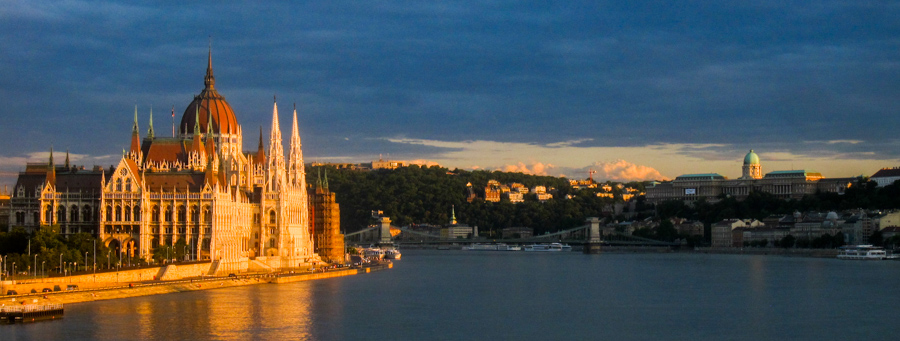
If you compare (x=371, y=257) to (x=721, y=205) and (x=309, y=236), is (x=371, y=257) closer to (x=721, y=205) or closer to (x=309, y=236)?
(x=309, y=236)

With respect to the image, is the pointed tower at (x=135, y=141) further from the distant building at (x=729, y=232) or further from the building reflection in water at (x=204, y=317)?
the distant building at (x=729, y=232)

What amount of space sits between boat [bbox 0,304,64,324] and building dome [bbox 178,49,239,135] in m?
47.9

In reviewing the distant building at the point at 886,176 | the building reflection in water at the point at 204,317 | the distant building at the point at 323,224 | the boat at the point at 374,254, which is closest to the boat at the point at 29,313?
the building reflection in water at the point at 204,317

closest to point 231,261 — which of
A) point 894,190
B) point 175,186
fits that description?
point 175,186

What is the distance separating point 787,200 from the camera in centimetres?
19188

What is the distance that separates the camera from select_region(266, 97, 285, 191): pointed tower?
3777 inches

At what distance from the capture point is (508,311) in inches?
2495

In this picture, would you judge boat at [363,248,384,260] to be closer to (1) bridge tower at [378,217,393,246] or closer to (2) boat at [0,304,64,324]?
(1) bridge tower at [378,217,393,246]

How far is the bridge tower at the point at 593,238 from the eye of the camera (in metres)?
173

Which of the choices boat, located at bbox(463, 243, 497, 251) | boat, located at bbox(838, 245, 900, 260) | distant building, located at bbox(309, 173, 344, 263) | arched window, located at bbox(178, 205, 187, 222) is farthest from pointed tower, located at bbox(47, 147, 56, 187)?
boat, located at bbox(463, 243, 497, 251)

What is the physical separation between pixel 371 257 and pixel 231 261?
45.6 meters

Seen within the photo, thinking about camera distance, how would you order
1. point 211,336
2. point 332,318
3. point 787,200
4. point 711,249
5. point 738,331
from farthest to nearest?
point 787,200 < point 711,249 < point 332,318 < point 738,331 < point 211,336

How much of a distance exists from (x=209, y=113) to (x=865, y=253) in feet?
216

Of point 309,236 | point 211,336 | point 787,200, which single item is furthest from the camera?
point 787,200
